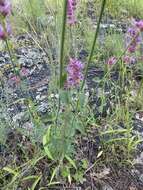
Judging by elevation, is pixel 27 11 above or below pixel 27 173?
above

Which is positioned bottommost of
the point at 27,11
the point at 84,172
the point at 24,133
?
the point at 84,172

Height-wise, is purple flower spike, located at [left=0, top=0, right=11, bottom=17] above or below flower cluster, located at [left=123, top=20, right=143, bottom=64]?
above

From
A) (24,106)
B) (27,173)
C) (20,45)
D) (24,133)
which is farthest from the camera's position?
(20,45)

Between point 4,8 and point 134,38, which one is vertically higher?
point 4,8

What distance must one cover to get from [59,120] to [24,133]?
189 mm

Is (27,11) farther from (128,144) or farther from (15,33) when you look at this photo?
(128,144)

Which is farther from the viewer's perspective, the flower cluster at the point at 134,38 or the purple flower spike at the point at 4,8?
the flower cluster at the point at 134,38

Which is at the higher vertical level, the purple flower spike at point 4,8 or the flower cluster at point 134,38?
the purple flower spike at point 4,8

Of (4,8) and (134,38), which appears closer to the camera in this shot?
(4,8)

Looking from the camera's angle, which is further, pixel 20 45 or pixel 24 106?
pixel 20 45

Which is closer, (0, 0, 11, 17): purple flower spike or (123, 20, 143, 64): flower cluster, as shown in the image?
(0, 0, 11, 17): purple flower spike

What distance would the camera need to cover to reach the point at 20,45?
2.64 meters

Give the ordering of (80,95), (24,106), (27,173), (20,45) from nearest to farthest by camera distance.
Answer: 1. (80,95)
2. (27,173)
3. (24,106)
4. (20,45)

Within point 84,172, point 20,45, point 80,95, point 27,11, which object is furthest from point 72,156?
point 27,11
